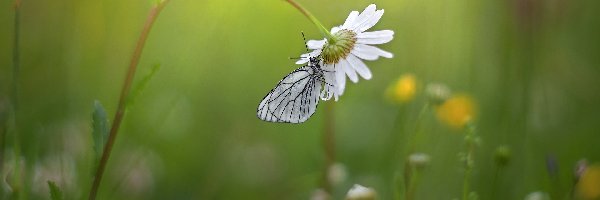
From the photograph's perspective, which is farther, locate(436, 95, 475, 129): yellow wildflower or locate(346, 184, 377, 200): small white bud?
locate(436, 95, 475, 129): yellow wildflower

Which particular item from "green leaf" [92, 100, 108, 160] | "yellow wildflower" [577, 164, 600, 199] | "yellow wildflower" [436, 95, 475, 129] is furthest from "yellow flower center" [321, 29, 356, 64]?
"yellow wildflower" [436, 95, 475, 129]

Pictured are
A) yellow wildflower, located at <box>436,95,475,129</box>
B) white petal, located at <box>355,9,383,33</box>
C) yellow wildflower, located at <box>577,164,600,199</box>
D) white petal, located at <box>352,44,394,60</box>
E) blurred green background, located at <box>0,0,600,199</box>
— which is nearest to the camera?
white petal, located at <box>355,9,383,33</box>

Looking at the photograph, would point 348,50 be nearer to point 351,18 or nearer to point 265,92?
point 351,18

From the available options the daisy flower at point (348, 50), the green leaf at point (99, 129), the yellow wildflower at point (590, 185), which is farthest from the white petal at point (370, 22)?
the yellow wildflower at point (590, 185)

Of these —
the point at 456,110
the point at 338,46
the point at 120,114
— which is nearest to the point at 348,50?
the point at 338,46

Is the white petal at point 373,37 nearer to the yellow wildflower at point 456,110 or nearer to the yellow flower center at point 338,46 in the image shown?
the yellow flower center at point 338,46

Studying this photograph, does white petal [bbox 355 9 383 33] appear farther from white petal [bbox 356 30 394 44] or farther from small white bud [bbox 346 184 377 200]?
small white bud [bbox 346 184 377 200]
